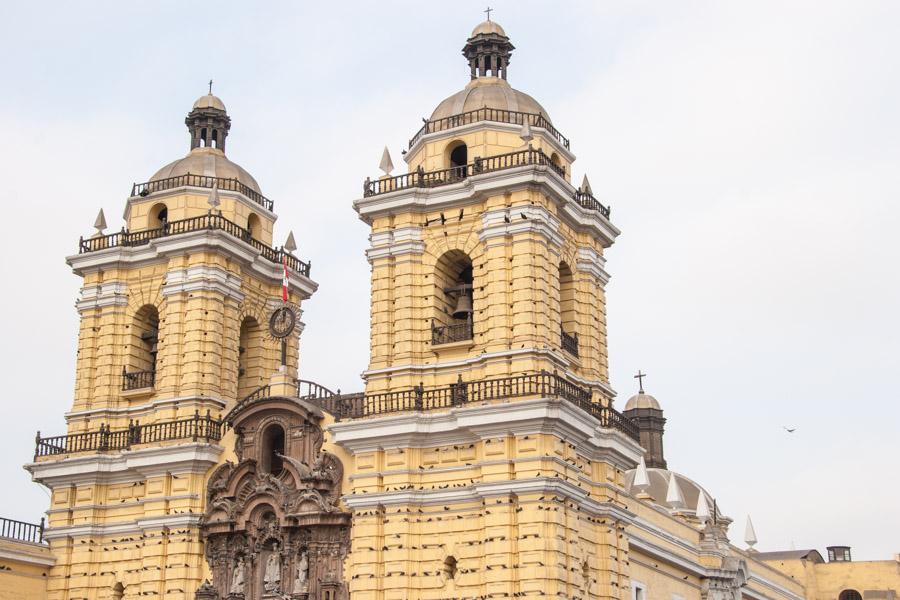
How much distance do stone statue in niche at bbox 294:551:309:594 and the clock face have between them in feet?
24.1

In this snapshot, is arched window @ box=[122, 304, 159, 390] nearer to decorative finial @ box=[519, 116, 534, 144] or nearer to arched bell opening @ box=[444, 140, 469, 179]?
arched bell opening @ box=[444, 140, 469, 179]

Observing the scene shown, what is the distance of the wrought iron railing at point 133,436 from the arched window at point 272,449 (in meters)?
1.83

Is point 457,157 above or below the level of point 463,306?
above

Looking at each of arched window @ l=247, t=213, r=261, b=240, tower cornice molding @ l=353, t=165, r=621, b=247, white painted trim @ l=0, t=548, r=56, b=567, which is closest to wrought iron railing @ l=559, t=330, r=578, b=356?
tower cornice molding @ l=353, t=165, r=621, b=247

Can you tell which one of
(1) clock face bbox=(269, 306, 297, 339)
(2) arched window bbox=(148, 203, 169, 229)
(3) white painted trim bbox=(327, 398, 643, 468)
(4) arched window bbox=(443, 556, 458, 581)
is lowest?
(4) arched window bbox=(443, 556, 458, 581)

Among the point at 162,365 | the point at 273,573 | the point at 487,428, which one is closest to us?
the point at 487,428

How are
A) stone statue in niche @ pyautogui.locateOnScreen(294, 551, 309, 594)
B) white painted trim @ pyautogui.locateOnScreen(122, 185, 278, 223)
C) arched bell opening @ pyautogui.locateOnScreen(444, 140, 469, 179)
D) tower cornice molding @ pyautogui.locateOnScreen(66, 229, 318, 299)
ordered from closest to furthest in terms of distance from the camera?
stone statue in niche @ pyautogui.locateOnScreen(294, 551, 309, 594) < arched bell opening @ pyautogui.locateOnScreen(444, 140, 469, 179) < tower cornice molding @ pyautogui.locateOnScreen(66, 229, 318, 299) < white painted trim @ pyautogui.locateOnScreen(122, 185, 278, 223)

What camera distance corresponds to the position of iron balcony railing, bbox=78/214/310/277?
1609 inches

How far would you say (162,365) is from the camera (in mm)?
39938

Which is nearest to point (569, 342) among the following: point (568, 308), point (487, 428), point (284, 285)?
point (568, 308)

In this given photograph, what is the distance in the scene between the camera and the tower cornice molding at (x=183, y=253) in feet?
132

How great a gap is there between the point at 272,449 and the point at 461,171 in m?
9.85

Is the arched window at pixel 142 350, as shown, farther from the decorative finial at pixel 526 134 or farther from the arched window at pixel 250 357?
the decorative finial at pixel 526 134

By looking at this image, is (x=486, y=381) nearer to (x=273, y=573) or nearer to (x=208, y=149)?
(x=273, y=573)
